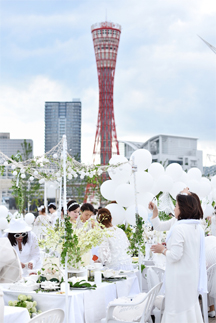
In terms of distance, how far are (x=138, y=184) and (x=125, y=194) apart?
1.09 ft

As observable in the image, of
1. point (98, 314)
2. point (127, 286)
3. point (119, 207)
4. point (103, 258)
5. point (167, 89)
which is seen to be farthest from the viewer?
point (167, 89)

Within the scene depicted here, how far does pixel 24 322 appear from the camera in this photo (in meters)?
3.94

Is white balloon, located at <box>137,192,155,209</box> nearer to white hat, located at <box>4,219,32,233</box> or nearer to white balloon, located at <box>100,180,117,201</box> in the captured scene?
white balloon, located at <box>100,180,117,201</box>

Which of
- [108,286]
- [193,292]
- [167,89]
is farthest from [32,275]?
[167,89]

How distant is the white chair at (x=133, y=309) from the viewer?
430 centimetres

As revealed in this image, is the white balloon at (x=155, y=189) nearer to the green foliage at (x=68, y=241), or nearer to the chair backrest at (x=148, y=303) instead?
the chair backrest at (x=148, y=303)

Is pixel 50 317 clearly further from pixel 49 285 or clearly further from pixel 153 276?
pixel 153 276

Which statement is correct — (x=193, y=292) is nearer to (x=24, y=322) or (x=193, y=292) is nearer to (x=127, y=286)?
(x=127, y=286)

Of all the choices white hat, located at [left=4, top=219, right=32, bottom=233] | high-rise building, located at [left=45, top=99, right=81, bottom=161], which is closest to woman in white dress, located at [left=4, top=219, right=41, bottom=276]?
white hat, located at [left=4, top=219, right=32, bottom=233]

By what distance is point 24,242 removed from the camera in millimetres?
5953

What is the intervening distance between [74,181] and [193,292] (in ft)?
108

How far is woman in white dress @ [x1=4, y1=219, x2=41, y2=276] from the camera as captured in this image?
5762 millimetres

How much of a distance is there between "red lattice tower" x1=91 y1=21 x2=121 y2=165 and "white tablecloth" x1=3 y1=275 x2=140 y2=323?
3651cm

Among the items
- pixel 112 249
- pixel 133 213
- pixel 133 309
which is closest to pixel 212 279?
pixel 112 249
